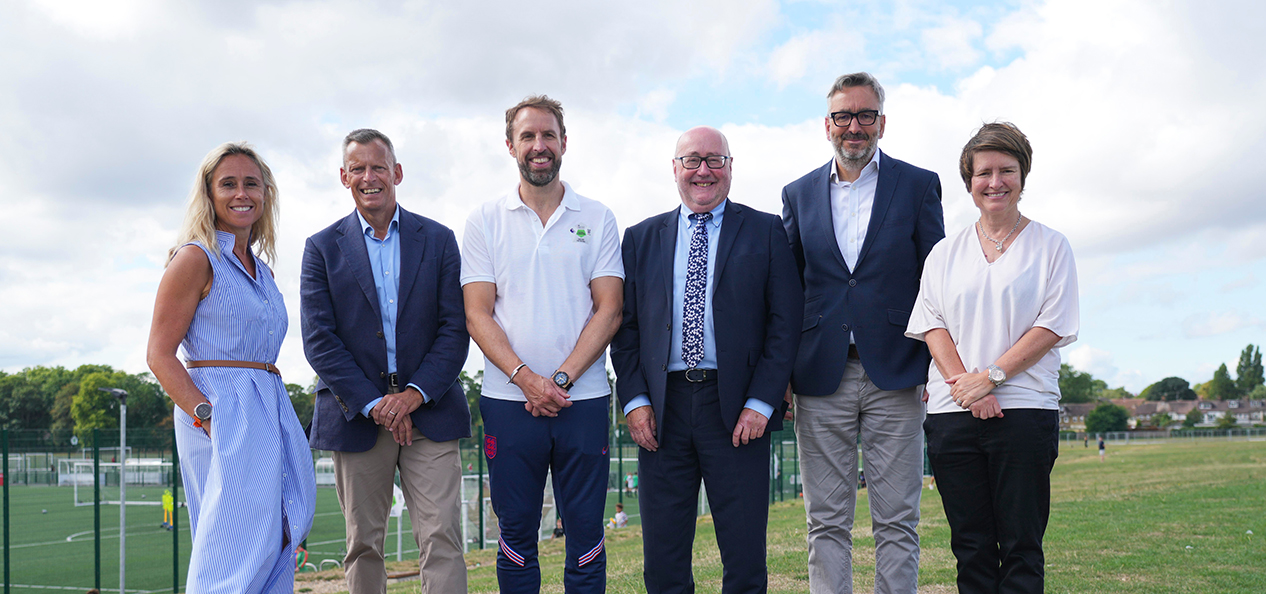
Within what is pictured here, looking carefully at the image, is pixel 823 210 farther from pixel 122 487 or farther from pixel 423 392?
pixel 122 487

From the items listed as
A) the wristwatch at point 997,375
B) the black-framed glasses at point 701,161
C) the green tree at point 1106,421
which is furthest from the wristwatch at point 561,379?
the green tree at point 1106,421

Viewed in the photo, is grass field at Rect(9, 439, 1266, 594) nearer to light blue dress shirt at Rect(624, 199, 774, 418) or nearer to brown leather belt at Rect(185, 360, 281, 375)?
light blue dress shirt at Rect(624, 199, 774, 418)

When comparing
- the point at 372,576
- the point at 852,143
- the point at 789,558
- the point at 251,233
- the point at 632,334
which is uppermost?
the point at 852,143

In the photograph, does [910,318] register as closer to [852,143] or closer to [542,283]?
[852,143]

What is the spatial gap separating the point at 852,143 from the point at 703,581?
4.38m

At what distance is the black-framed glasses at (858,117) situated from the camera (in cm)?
445

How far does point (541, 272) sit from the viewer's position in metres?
4.20

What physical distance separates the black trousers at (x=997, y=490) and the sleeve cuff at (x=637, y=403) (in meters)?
1.32

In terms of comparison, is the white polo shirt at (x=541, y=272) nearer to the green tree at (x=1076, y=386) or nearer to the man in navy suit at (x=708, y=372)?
the man in navy suit at (x=708, y=372)

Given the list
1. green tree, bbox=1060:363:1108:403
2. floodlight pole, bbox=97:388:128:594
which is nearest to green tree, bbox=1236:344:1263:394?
green tree, bbox=1060:363:1108:403

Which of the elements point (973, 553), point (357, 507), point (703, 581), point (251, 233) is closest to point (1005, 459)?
point (973, 553)

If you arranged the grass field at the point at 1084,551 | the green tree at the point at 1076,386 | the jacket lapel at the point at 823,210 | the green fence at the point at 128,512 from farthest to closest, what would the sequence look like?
the green tree at the point at 1076,386 < the green fence at the point at 128,512 < the grass field at the point at 1084,551 < the jacket lapel at the point at 823,210

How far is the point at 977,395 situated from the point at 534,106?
2504 mm

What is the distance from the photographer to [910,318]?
4.20 m
